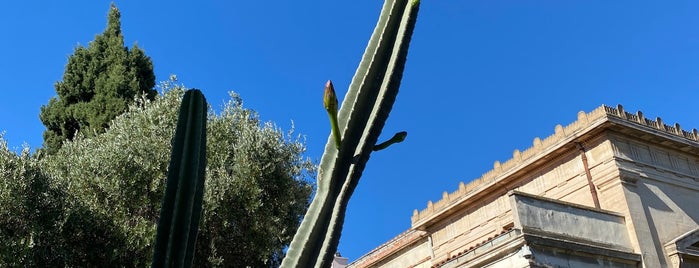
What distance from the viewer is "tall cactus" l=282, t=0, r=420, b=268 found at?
9.25 ft

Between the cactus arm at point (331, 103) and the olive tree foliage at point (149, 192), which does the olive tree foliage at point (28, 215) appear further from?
the cactus arm at point (331, 103)

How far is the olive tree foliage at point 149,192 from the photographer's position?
10.4 m

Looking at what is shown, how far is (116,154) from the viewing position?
11.3 m

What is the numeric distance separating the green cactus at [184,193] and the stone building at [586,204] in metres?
11.9

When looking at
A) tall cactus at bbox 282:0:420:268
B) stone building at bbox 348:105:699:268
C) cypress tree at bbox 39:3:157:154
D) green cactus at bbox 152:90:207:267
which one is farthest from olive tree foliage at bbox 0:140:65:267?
stone building at bbox 348:105:699:268

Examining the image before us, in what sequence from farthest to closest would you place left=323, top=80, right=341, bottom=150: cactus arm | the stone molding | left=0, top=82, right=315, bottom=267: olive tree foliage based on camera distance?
the stone molding < left=0, top=82, right=315, bottom=267: olive tree foliage < left=323, top=80, right=341, bottom=150: cactus arm

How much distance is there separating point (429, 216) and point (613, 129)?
6.76m

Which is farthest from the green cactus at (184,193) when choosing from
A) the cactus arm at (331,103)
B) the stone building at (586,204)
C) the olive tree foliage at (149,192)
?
the stone building at (586,204)

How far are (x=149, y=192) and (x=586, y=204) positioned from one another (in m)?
12.0

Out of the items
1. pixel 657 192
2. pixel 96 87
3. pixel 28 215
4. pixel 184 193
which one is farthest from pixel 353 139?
pixel 657 192

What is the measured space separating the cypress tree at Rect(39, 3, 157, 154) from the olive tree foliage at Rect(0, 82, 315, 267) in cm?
238

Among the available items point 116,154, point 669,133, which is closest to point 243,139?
point 116,154

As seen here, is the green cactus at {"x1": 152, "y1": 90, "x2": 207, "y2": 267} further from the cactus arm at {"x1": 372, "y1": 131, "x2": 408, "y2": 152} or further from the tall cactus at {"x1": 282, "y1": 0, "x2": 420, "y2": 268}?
the cactus arm at {"x1": 372, "y1": 131, "x2": 408, "y2": 152}

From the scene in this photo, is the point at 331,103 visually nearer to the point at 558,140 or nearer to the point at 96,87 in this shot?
the point at 96,87
